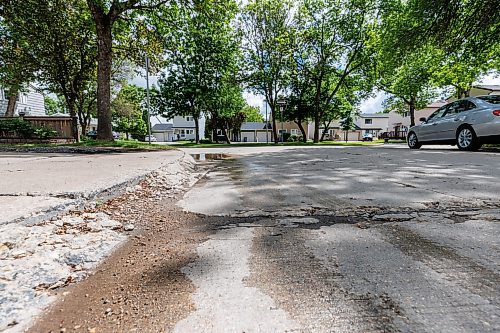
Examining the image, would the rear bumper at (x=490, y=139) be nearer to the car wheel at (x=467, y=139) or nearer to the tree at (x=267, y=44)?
the car wheel at (x=467, y=139)

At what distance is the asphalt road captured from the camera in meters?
1.06

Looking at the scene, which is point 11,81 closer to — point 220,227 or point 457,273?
point 220,227

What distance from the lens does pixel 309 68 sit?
84.9ft

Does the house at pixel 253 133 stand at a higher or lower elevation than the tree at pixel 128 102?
lower

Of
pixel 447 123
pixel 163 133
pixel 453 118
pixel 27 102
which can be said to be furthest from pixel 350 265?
pixel 163 133

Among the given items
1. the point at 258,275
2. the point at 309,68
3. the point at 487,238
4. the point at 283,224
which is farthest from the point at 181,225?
the point at 309,68

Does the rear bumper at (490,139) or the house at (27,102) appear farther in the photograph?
the house at (27,102)

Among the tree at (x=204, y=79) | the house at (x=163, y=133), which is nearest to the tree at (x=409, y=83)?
the tree at (x=204, y=79)

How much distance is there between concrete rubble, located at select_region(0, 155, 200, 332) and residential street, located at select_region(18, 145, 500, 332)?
0.30 ft

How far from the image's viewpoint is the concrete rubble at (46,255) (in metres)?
1.20

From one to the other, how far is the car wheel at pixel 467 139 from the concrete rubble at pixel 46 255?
9.01 meters

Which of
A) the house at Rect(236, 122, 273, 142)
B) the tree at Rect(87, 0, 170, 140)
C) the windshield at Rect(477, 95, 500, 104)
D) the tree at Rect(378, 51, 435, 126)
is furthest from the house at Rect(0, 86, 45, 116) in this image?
the house at Rect(236, 122, 273, 142)

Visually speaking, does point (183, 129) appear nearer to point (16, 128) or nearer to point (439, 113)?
point (16, 128)

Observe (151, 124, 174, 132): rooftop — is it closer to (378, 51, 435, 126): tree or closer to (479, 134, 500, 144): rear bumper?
(378, 51, 435, 126): tree
